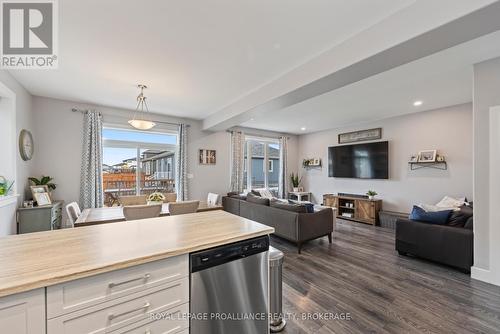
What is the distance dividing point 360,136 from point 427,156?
1.67 m

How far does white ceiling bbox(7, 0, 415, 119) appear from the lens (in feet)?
5.81

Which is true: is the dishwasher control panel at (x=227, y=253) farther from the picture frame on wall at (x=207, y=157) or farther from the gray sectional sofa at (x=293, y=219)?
the picture frame on wall at (x=207, y=157)

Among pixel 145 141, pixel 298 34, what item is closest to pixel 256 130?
pixel 145 141

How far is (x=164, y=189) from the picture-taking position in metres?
5.27

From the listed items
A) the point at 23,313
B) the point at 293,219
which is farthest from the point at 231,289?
the point at 293,219

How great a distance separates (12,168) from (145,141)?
2274 millimetres

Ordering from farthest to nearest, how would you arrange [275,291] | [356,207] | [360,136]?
1. [360,136]
2. [356,207]
3. [275,291]

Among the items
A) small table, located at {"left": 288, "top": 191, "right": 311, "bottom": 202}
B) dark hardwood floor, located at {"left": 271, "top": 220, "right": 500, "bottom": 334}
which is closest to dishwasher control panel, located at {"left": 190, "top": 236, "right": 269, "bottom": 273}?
dark hardwood floor, located at {"left": 271, "top": 220, "right": 500, "bottom": 334}

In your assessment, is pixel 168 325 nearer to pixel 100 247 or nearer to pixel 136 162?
pixel 100 247

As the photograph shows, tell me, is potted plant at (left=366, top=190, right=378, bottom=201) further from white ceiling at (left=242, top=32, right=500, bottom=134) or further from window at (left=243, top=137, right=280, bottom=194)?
window at (left=243, top=137, right=280, bottom=194)

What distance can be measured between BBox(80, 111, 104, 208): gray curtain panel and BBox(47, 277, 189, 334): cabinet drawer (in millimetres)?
4019

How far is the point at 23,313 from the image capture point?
817mm

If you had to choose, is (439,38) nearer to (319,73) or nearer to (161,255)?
(319,73)

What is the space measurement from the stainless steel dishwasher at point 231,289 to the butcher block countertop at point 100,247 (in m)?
0.08
